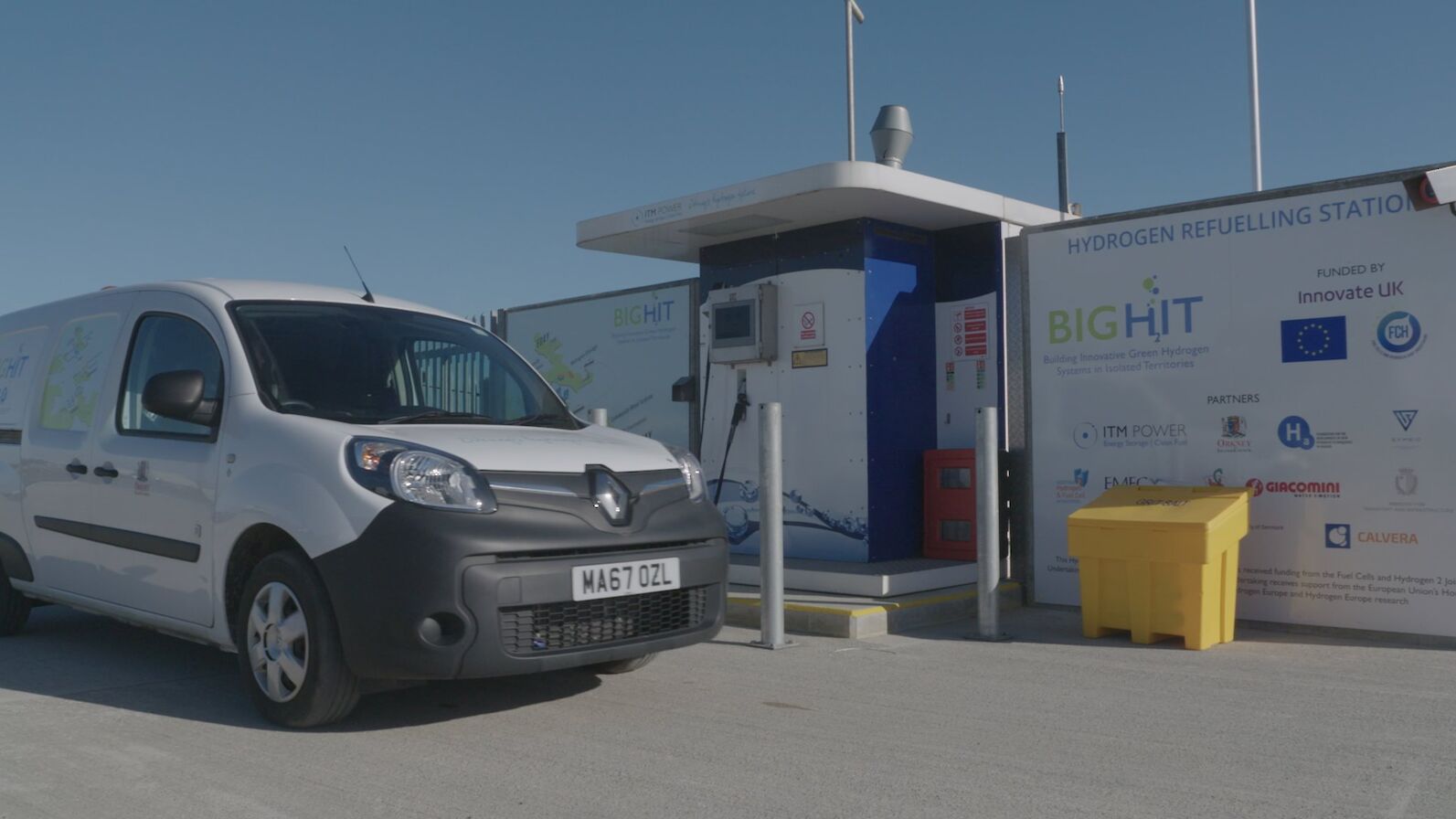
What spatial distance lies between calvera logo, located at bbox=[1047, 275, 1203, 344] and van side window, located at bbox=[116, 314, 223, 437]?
578 cm

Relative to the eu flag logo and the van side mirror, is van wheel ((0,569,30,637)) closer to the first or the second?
the van side mirror

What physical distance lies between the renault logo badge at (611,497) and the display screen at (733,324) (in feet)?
16.6

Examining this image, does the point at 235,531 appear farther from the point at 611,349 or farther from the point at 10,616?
the point at 611,349

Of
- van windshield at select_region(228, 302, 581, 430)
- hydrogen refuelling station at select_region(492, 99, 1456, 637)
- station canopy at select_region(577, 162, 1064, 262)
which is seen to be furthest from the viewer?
station canopy at select_region(577, 162, 1064, 262)

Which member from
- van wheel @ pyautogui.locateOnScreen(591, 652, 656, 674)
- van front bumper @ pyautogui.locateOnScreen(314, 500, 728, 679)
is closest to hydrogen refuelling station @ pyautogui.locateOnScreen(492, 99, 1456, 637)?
van wheel @ pyautogui.locateOnScreen(591, 652, 656, 674)

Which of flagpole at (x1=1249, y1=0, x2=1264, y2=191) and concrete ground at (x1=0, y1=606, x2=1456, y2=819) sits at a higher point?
flagpole at (x1=1249, y1=0, x2=1264, y2=191)

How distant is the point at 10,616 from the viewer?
22.9ft

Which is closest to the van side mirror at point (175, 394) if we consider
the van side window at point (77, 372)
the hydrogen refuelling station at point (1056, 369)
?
the van side window at point (77, 372)

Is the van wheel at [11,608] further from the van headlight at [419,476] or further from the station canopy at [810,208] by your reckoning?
the station canopy at [810,208]

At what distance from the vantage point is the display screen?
9844 millimetres

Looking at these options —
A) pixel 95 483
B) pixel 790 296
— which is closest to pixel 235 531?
pixel 95 483

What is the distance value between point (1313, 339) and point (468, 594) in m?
5.69

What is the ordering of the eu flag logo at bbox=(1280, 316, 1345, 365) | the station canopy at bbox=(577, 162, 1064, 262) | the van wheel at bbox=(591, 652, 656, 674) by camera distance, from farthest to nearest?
1. the station canopy at bbox=(577, 162, 1064, 262)
2. the eu flag logo at bbox=(1280, 316, 1345, 365)
3. the van wheel at bbox=(591, 652, 656, 674)

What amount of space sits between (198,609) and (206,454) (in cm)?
67
